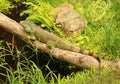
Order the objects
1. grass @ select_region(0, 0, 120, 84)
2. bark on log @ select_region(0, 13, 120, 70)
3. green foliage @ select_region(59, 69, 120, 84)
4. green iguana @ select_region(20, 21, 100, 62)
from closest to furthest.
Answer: green foliage @ select_region(59, 69, 120, 84)
grass @ select_region(0, 0, 120, 84)
bark on log @ select_region(0, 13, 120, 70)
green iguana @ select_region(20, 21, 100, 62)

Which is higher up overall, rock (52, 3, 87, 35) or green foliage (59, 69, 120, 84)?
rock (52, 3, 87, 35)

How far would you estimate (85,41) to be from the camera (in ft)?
26.8

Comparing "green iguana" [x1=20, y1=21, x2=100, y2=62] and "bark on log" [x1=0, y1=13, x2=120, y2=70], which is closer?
"bark on log" [x1=0, y1=13, x2=120, y2=70]

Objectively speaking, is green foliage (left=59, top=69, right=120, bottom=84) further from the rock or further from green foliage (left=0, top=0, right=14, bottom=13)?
green foliage (left=0, top=0, right=14, bottom=13)

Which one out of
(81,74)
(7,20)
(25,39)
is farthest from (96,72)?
(7,20)

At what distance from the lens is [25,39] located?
7785mm

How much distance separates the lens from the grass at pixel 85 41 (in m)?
6.49

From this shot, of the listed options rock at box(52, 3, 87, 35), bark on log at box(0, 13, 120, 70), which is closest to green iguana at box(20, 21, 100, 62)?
bark on log at box(0, 13, 120, 70)

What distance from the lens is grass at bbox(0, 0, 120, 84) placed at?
6.49 meters

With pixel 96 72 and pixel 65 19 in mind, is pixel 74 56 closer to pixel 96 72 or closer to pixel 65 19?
pixel 96 72

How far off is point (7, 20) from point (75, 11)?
1.77 m

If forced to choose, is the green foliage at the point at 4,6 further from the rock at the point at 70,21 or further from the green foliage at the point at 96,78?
the green foliage at the point at 96,78

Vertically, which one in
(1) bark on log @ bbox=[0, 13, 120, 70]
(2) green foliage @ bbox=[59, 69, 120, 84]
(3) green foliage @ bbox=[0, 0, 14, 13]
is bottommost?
(2) green foliage @ bbox=[59, 69, 120, 84]

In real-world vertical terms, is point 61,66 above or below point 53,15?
below
